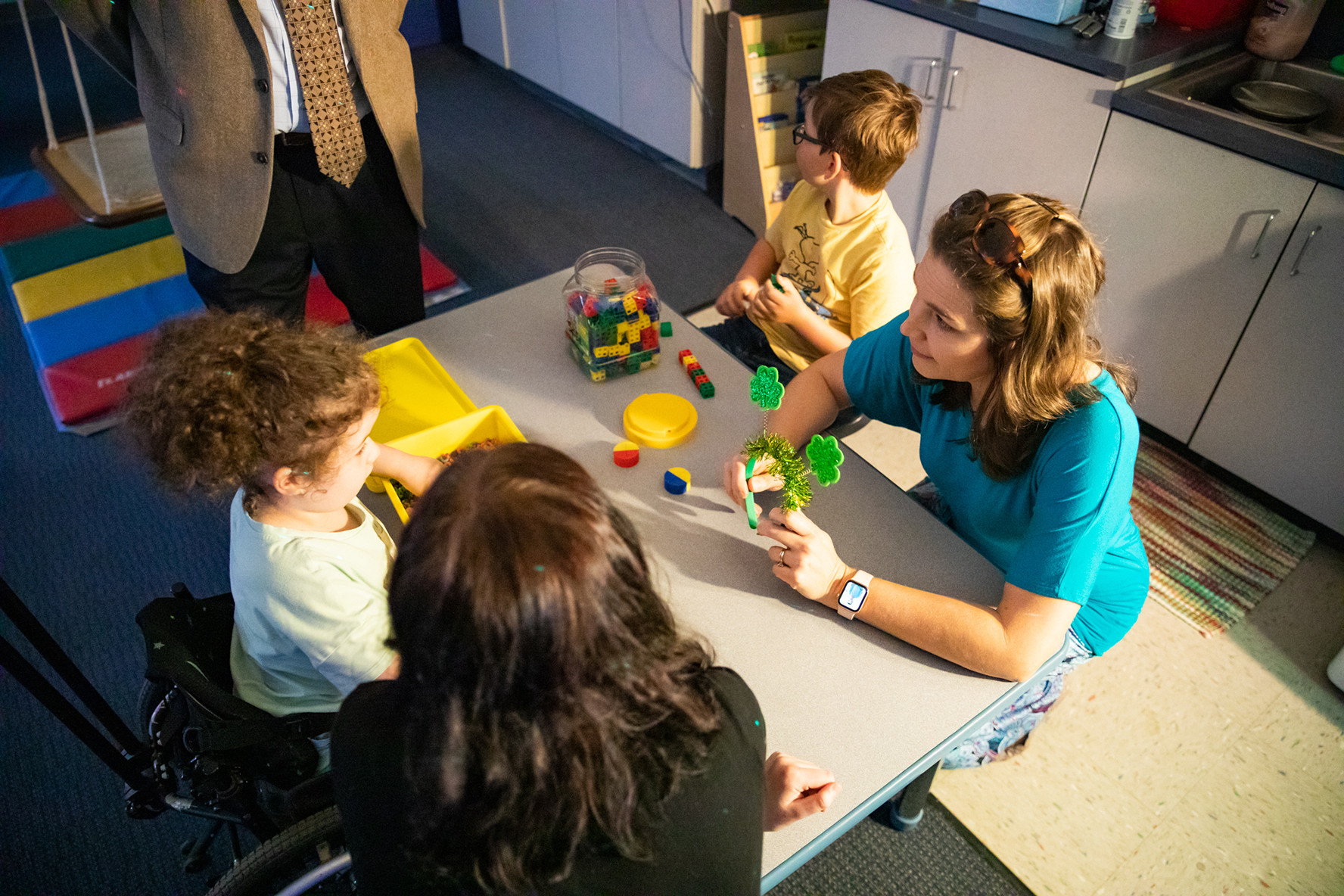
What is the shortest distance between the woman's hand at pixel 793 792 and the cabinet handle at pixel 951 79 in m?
2.19

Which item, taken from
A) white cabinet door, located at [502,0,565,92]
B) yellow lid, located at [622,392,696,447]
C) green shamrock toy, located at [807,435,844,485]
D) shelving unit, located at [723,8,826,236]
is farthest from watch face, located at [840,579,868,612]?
white cabinet door, located at [502,0,565,92]

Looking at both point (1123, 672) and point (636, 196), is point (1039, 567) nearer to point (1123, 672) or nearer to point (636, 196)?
point (1123, 672)

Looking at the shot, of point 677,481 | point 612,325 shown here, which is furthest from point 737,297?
point 677,481

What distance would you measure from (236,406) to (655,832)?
0.65m

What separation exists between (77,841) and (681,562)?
129cm

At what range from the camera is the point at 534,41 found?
161 inches

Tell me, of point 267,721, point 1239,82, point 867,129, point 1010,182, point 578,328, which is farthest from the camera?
point 1010,182

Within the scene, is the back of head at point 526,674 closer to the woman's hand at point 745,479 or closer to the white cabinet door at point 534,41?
the woman's hand at point 745,479

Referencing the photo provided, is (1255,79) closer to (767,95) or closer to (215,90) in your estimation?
(767,95)

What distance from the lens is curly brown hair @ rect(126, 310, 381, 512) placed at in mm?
932

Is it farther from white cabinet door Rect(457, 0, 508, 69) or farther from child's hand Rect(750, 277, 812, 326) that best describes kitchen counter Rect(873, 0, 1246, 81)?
white cabinet door Rect(457, 0, 508, 69)

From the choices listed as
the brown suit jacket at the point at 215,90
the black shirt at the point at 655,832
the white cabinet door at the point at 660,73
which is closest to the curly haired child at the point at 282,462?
the black shirt at the point at 655,832

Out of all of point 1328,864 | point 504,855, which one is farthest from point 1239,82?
point 504,855

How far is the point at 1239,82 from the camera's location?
2275 millimetres
